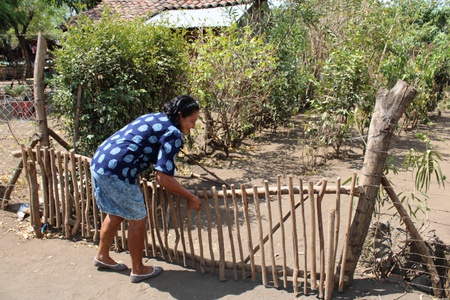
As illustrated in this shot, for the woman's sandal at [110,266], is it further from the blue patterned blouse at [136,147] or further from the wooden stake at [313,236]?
the wooden stake at [313,236]

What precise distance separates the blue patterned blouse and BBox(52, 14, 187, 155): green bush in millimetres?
1403

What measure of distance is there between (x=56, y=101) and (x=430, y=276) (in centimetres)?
419

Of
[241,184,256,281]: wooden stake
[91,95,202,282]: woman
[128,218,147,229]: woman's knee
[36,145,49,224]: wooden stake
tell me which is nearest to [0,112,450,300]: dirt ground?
[241,184,256,281]: wooden stake

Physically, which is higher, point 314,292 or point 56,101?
point 56,101

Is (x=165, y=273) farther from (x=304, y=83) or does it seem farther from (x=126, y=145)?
(x=304, y=83)

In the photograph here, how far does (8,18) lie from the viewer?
15398mm

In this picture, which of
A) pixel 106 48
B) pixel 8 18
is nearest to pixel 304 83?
pixel 106 48

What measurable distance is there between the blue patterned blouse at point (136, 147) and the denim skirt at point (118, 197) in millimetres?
57

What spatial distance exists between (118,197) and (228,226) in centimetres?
92

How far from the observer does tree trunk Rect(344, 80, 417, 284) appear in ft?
9.71

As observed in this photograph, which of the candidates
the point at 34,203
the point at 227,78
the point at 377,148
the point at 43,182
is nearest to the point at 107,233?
the point at 43,182

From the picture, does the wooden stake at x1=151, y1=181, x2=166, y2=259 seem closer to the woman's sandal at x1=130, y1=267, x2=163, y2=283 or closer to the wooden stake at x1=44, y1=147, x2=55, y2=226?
the woman's sandal at x1=130, y1=267, x2=163, y2=283

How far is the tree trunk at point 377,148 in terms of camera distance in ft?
9.71

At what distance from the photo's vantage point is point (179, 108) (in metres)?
3.19
